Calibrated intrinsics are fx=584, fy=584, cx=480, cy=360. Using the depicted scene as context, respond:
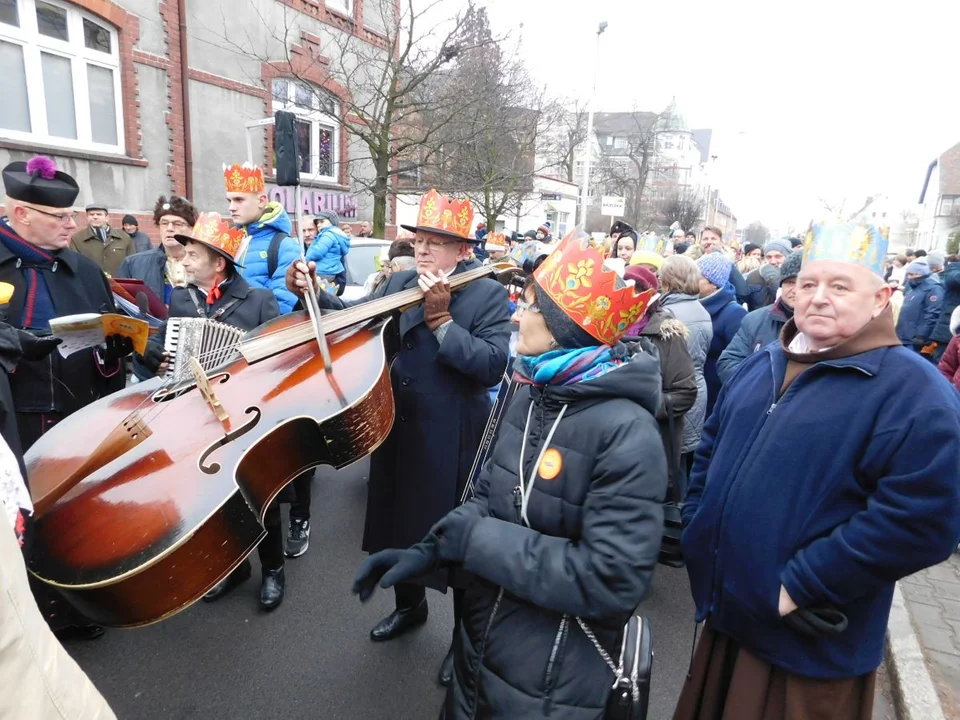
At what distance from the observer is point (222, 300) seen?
331 centimetres

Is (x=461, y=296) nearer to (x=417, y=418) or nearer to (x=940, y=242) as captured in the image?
(x=417, y=418)

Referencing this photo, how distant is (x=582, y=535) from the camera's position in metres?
1.57

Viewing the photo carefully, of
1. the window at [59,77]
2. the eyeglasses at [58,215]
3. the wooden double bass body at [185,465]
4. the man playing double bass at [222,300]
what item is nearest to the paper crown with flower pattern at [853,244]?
the wooden double bass body at [185,465]

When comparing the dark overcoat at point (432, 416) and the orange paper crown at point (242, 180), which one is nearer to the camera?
the dark overcoat at point (432, 416)

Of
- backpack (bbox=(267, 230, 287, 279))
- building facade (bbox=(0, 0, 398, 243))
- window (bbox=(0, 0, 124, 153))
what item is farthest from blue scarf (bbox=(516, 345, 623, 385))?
window (bbox=(0, 0, 124, 153))

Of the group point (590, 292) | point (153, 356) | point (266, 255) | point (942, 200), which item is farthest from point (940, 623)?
point (942, 200)

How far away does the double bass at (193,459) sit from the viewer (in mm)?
1661

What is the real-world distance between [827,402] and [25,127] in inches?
476

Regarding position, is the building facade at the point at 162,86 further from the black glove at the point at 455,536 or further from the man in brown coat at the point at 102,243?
the black glove at the point at 455,536

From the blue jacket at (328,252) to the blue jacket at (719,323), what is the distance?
4340mm

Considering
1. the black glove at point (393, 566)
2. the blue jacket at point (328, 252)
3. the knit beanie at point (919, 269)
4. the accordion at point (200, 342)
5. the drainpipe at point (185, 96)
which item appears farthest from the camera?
the drainpipe at point (185, 96)

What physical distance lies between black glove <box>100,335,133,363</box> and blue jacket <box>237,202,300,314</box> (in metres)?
1.29

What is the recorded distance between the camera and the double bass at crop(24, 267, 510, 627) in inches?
65.4

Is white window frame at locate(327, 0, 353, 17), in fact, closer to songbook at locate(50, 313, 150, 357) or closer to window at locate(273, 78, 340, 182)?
window at locate(273, 78, 340, 182)
